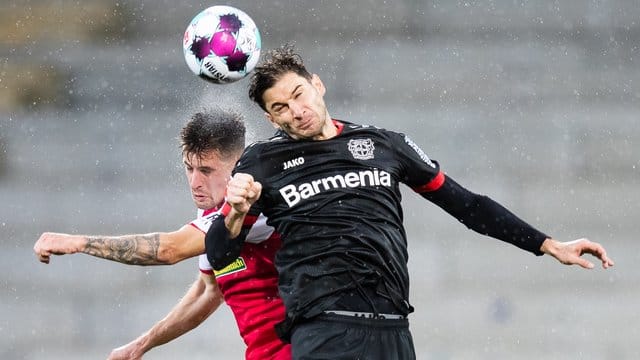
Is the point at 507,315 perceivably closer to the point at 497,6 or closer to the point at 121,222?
the point at 497,6

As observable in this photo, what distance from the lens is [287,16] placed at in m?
6.92

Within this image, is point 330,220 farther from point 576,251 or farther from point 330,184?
point 576,251

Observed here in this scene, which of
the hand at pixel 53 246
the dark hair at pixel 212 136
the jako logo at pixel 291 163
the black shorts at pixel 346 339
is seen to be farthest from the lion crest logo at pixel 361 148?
the hand at pixel 53 246

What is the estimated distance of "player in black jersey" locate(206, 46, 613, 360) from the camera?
3.31 m

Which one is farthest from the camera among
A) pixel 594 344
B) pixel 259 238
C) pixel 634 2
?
pixel 634 2

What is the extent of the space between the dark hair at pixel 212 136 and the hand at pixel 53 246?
2.44ft

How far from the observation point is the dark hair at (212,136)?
3.94m

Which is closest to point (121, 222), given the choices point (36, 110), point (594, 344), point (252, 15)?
point (36, 110)

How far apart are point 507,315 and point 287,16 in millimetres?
2196

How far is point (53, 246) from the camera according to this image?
3.24m

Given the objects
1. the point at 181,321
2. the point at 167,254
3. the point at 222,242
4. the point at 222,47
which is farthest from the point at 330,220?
the point at 181,321

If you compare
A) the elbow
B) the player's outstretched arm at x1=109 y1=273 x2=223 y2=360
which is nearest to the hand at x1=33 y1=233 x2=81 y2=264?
the elbow

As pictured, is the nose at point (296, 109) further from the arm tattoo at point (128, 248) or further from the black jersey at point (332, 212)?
the arm tattoo at point (128, 248)

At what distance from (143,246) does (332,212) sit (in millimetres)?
610
